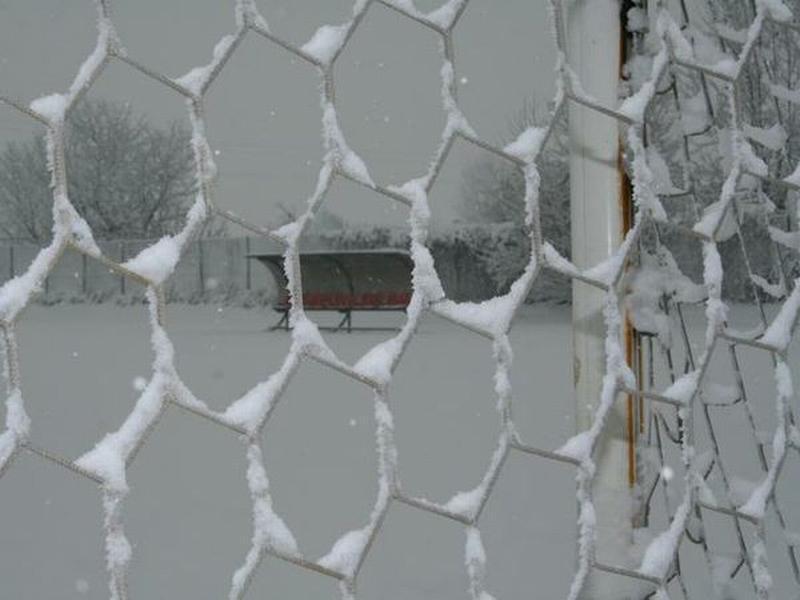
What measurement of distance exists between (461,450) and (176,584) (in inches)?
46.4

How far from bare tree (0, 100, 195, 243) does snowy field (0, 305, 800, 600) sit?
438 inches

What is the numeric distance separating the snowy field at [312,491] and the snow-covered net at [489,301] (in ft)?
0.55

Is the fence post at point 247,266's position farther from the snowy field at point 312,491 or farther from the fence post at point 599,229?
the fence post at point 599,229

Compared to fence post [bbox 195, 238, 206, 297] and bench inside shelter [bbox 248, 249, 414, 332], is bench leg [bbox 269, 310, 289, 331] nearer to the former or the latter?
bench inside shelter [bbox 248, 249, 414, 332]

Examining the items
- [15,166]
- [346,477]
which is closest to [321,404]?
[346,477]

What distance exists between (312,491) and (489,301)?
1.56 metres

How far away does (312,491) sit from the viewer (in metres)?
2.11

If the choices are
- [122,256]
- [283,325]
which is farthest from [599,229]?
[122,256]

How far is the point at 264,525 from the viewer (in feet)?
1.70

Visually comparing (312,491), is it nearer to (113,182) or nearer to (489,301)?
(489,301)

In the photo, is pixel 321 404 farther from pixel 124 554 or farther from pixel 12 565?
pixel 124 554

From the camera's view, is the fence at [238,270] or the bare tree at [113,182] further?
the bare tree at [113,182]

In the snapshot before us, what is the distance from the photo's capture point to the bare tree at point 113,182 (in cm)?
1498

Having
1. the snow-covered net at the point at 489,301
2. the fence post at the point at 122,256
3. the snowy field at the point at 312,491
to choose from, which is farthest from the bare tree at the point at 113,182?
the snow-covered net at the point at 489,301
